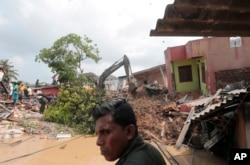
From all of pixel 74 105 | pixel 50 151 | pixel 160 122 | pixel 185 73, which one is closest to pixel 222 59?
pixel 185 73

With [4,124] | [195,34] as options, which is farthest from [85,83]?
[195,34]

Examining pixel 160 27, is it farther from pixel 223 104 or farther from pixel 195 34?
pixel 223 104

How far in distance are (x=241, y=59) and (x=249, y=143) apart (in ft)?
43.0

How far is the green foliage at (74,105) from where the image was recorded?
15.9 meters

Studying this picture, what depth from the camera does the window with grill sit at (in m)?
22.6

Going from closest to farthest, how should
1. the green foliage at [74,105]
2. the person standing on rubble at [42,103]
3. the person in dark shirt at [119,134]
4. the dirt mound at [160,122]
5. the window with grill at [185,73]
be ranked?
the person in dark shirt at [119,134], the dirt mound at [160,122], the green foliage at [74,105], the person standing on rubble at [42,103], the window with grill at [185,73]

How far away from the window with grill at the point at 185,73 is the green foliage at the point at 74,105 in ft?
27.3

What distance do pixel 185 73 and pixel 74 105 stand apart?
32.2 feet

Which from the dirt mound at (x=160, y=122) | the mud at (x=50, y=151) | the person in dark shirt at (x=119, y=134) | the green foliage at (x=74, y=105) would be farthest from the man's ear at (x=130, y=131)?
the green foliage at (x=74, y=105)

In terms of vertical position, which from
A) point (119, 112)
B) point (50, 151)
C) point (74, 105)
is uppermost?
point (119, 112)

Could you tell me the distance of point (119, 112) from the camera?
58.6 inches

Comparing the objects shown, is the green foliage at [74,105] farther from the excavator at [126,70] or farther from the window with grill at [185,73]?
the window with grill at [185,73]

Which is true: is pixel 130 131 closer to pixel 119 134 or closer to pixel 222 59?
pixel 119 134

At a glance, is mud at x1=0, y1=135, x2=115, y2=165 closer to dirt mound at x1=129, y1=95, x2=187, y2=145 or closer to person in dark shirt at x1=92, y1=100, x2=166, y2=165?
dirt mound at x1=129, y1=95, x2=187, y2=145
